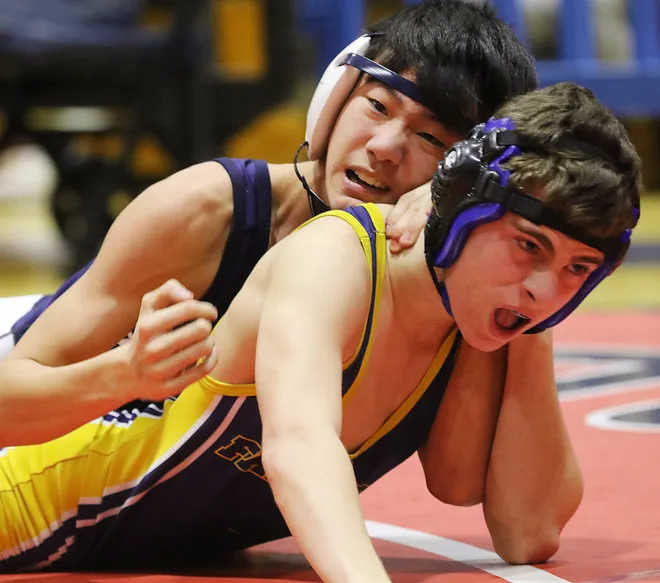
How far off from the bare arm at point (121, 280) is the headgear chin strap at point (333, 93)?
0.19 m

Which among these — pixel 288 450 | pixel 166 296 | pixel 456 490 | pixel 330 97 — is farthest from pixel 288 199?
pixel 288 450

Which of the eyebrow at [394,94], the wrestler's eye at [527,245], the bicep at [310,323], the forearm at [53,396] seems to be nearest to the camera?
the bicep at [310,323]

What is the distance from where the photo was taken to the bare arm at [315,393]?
2.01 meters

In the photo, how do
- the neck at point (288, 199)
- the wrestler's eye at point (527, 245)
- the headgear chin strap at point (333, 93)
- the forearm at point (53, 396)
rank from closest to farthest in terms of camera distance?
1. the wrestler's eye at point (527, 245)
2. the forearm at point (53, 396)
3. the headgear chin strap at point (333, 93)
4. the neck at point (288, 199)

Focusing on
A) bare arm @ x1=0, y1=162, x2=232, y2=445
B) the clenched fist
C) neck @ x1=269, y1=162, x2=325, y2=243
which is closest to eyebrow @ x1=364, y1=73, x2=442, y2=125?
neck @ x1=269, y1=162, x2=325, y2=243

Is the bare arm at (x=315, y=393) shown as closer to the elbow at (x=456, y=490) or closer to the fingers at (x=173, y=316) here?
the fingers at (x=173, y=316)

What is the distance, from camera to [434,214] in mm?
2322

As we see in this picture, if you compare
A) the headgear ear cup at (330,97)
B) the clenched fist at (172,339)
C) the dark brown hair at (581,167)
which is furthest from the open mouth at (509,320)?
the headgear ear cup at (330,97)

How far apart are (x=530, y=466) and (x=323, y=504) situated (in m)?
0.77

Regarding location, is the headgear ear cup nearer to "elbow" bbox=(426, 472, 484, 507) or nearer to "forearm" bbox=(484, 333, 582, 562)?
"forearm" bbox=(484, 333, 582, 562)

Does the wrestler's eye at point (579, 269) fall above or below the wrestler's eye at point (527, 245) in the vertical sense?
below

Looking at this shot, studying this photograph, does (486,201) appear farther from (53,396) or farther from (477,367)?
(53,396)

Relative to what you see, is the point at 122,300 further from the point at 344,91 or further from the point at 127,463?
the point at 344,91

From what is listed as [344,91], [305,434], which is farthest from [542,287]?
[344,91]
